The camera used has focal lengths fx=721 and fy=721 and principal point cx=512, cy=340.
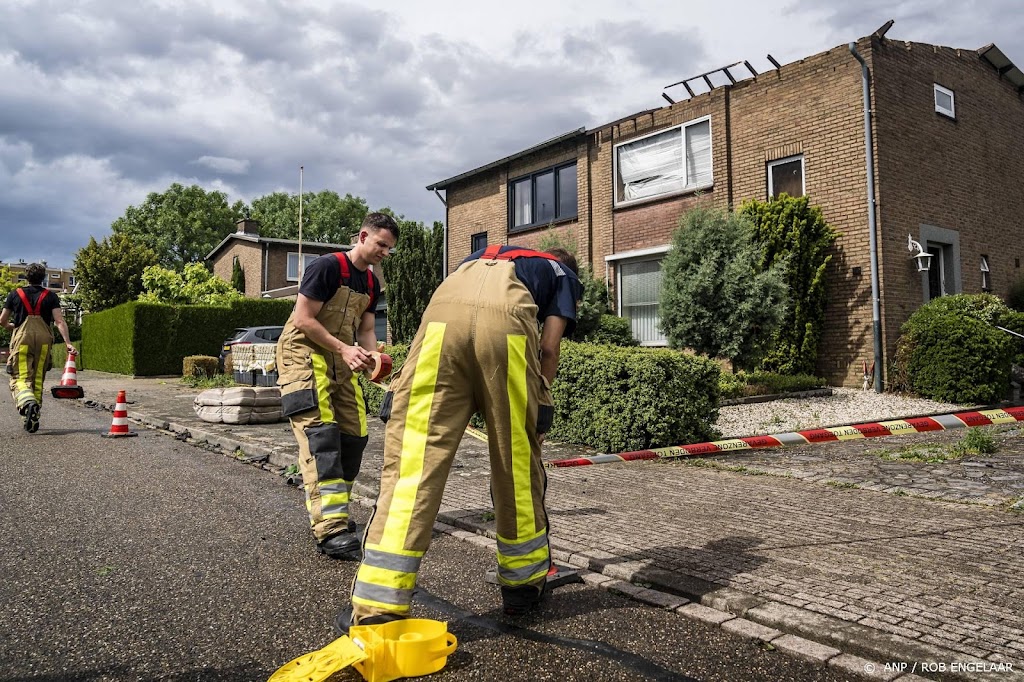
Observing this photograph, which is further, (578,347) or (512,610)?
(578,347)

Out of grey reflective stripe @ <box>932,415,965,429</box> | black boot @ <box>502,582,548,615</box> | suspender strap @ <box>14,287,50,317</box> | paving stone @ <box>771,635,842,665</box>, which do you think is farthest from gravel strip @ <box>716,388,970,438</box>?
suspender strap @ <box>14,287,50,317</box>

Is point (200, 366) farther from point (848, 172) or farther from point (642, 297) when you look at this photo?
point (848, 172)

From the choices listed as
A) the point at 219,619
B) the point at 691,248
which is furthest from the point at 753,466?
the point at 691,248

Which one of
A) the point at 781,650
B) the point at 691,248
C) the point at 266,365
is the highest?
the point at 691,248

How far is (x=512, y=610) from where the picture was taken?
114 inches

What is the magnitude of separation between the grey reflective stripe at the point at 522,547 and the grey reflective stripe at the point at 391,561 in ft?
1.47

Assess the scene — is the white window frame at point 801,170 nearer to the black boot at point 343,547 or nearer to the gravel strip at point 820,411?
the gravel strip at point 820,411

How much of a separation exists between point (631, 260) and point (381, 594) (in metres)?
15.2

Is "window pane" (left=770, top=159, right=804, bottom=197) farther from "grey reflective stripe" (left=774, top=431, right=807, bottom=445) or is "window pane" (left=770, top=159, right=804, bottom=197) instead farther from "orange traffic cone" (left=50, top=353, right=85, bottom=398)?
"orange traffic cone" (left=50, top=353, right=85, bottom=398)

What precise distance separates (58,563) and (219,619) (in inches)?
50.5

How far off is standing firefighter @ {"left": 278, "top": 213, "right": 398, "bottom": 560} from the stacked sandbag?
565 centimetres

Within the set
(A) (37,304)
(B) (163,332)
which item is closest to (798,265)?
(A) (37,304)

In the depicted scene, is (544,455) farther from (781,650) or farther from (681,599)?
(781,650)

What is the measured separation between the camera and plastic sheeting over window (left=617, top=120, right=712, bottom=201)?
1573cm
